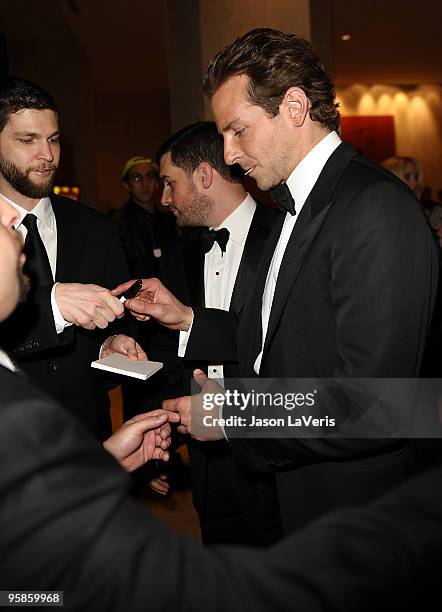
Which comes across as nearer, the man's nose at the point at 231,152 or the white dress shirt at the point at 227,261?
the man's nose at the point at 231,152

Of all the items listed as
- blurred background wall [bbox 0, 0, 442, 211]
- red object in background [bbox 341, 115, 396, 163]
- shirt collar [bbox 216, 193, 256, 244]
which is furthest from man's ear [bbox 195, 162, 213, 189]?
red object in background [bbox 341, 115, 396, 163]

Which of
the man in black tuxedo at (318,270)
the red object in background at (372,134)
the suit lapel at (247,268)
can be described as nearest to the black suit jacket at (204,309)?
the suit lapel at (247,268)

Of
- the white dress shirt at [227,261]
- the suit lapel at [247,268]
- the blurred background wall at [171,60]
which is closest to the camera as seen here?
the suit lapel at [247,268]

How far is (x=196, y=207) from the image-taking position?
2.92m

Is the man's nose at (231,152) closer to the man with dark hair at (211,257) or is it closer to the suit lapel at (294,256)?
the suit lapel at (294,256)

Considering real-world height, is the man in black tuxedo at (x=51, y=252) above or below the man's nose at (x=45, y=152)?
below

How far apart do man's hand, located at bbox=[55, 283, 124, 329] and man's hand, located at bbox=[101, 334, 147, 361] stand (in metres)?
0.16

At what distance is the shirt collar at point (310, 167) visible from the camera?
177 centimetres

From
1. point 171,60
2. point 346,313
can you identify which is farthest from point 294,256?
point 171,60

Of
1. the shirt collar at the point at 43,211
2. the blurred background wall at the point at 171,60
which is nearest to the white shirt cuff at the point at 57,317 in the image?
the shirt collar at the point at 43,211

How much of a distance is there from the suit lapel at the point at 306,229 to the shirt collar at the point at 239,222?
1186 millimetres

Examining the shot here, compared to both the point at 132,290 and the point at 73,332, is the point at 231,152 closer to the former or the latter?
the point at 132,290

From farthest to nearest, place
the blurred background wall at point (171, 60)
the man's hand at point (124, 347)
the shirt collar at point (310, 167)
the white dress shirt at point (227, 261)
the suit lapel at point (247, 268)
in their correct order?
the blurred background wall at point (171, 60)
the white dress shirt at point (227, 261)
the suit lapel at point (247, 268)
the man's hand at point (124, 347)
the shirt collar at point (310, 167)

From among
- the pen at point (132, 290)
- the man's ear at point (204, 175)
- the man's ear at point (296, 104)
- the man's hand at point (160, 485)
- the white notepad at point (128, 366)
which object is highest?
the man's ear at point (296, 104)
